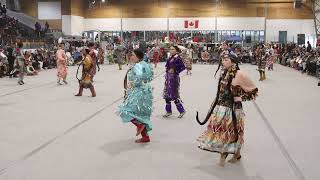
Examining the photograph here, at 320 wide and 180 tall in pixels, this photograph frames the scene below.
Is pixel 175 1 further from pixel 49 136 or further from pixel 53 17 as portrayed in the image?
pixel 49 136

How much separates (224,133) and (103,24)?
36009 mm

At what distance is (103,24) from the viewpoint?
41031 millimetres

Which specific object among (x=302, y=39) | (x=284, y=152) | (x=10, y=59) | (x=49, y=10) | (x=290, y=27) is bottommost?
(x=284, y=152)

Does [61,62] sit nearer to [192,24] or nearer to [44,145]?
[44,145]

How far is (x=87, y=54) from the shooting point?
1279cm

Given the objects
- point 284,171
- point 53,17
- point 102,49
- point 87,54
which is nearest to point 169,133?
point 284,171

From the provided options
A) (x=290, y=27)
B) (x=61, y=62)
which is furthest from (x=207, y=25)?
(x=61, y=62)

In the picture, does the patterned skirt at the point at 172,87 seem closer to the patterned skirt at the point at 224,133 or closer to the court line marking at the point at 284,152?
the court line marking at the point at 284,152

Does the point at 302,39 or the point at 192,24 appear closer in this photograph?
the point at 302,39

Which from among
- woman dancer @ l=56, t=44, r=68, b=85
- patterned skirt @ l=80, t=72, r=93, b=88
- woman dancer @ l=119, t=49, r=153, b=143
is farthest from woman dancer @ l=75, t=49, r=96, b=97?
woman dancer @ l=119, t=49, r=153, b=143

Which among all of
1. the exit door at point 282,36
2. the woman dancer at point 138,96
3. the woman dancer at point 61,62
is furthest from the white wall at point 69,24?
the woman dancer at point 138,96

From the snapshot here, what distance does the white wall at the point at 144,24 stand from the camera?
4025cm

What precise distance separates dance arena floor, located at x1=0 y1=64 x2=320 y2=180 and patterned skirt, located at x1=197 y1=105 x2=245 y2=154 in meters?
0.25

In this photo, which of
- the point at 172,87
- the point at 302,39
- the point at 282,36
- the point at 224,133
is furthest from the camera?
the point at 282,36
